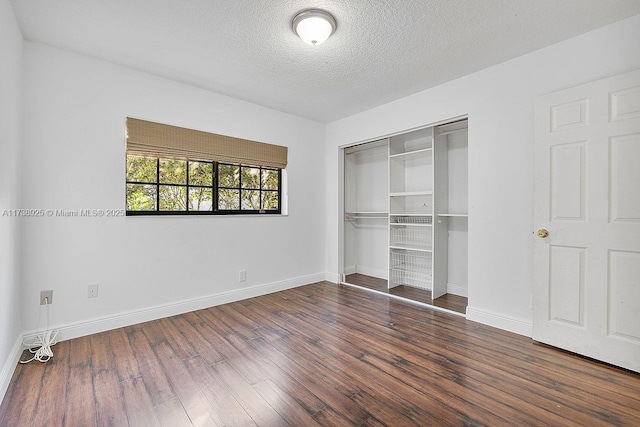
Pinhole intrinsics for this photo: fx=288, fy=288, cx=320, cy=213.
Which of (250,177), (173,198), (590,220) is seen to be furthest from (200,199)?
(590,220)

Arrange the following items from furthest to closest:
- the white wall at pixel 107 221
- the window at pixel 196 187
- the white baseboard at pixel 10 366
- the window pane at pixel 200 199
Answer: the window pane at pixel 200 199, the window at pixel 196 187, the white wall at pixel 107 221, the white baseboard at pixel 10 366

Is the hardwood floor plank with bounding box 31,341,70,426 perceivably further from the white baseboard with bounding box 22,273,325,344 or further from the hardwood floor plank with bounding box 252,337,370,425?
the hardwood floor plank with bounding box 252,337,370,425

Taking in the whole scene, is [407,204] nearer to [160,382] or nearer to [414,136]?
[414,136]

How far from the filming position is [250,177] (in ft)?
12.5

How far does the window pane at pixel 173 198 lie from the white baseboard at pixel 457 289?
3.45 m

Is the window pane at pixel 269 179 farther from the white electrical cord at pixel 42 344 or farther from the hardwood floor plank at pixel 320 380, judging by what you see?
the white electrical cord at pixel 42 344

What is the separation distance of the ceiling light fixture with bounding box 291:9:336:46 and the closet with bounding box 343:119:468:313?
1.86m

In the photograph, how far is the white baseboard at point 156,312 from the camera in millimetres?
2521

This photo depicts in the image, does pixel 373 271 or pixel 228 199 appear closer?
pixel 228 199

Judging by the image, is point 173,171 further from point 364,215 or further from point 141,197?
point 364,215

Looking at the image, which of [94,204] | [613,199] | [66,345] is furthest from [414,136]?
[66,345]

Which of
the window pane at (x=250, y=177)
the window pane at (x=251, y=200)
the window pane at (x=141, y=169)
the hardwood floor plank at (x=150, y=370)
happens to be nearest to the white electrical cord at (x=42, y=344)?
the hardwood floor plank at (x=150, y=370)

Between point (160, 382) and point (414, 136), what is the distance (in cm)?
386

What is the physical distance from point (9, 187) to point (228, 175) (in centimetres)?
190
